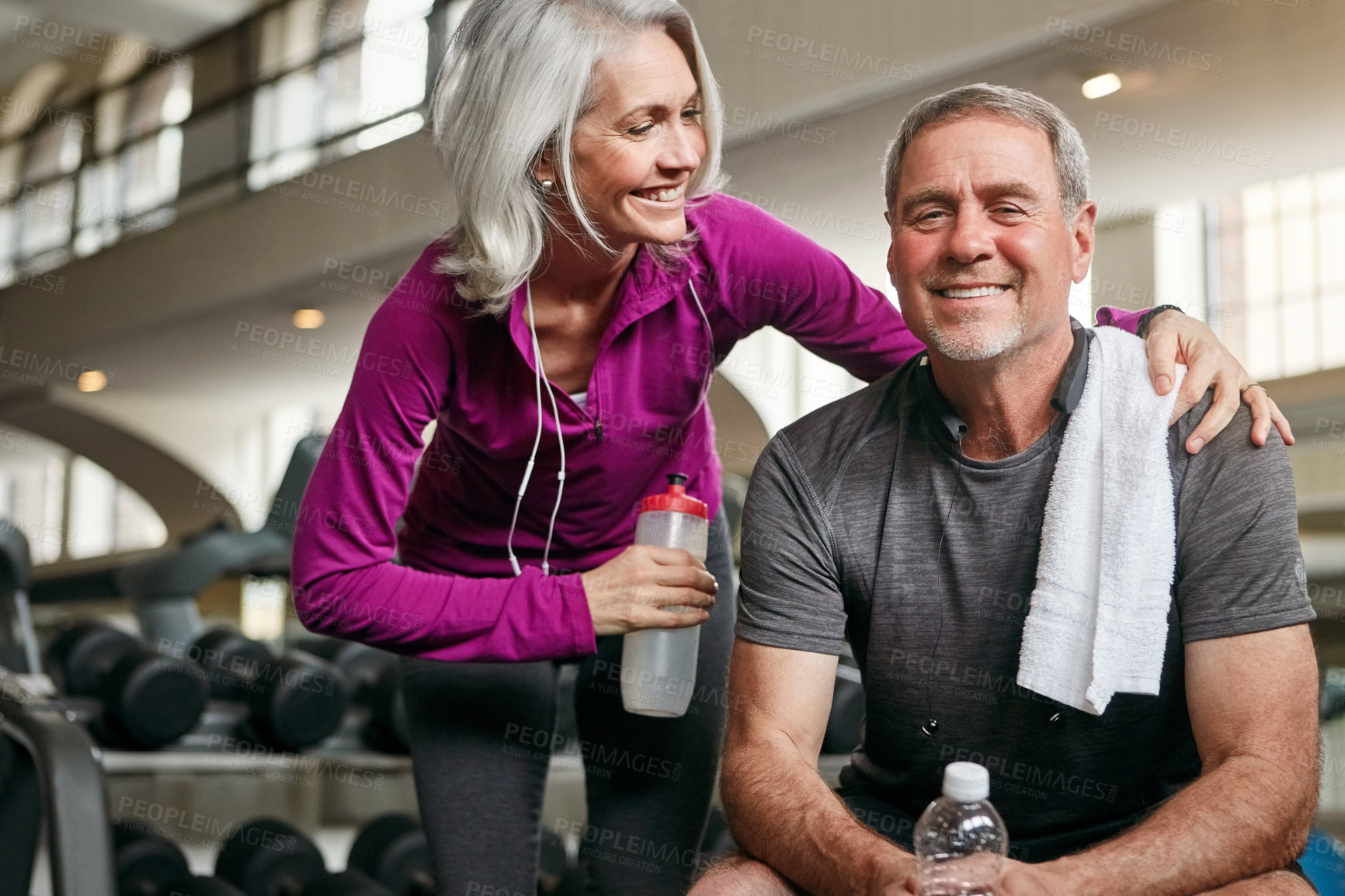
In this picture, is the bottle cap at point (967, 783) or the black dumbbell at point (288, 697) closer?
the bottle cap at point (967, 783)

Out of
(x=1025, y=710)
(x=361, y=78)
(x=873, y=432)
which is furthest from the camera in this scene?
(x=361, y=78)

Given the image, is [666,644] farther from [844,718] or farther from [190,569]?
[190,569]

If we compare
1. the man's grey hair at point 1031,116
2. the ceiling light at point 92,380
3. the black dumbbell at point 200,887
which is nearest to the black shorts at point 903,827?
the man's grey hair at point 1031,116

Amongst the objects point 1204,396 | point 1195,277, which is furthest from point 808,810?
point 1195,277

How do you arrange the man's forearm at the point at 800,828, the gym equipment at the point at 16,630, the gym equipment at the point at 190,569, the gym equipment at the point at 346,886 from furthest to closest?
the gym equipment at the point at 190,569 < the gym equipment at the point at 16,630 < the gym equipment at the point at 346,886 < the man's forearm at the point at 800,828

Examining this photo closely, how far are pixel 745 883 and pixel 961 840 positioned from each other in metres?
0.20

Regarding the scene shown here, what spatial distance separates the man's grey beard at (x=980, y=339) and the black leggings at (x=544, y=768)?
483 mm

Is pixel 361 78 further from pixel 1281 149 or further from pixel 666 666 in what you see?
pixel 666 666

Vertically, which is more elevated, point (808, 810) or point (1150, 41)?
point (1150, 41)

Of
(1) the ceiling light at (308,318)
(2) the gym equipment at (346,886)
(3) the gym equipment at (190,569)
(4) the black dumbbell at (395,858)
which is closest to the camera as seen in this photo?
(2) the gym equipment at (346,886)

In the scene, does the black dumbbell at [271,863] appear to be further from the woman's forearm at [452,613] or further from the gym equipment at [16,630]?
the woman's forearm at [452,613]

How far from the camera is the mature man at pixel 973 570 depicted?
1127mm

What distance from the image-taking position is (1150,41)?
3947 millimetres

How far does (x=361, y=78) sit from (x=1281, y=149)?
5347mm
